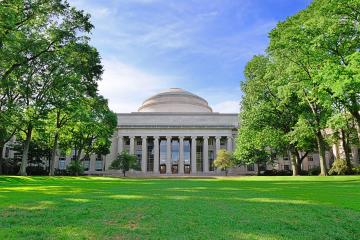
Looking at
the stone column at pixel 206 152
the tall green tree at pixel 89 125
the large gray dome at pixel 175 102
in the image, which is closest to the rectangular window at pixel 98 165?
the large gray dome at pixel 175 102

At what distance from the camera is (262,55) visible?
4659 cm

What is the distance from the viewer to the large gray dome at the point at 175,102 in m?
96.2

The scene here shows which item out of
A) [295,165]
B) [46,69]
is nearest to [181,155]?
[295,165]

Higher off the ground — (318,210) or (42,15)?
(42,15)

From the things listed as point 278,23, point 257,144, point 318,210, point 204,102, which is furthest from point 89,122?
point 204,102

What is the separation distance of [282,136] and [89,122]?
24.0 meters

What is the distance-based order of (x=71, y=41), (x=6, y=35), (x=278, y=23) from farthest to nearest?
(x=278, y=23) < (x=71, y=41) < (x=6, y=35)

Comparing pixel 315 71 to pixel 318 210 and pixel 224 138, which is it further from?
pixel 224 138

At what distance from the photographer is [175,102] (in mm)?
97375

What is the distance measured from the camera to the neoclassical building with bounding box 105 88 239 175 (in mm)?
86938

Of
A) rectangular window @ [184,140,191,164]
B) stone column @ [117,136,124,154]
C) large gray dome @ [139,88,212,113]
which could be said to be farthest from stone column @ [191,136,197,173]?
stone column @ [117,136,124,154]

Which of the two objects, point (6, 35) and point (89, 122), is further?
point (89, 122)

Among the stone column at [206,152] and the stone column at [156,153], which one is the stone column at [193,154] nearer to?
the stone column at [206,152]

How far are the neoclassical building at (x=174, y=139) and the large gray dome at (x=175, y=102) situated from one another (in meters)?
3.37
